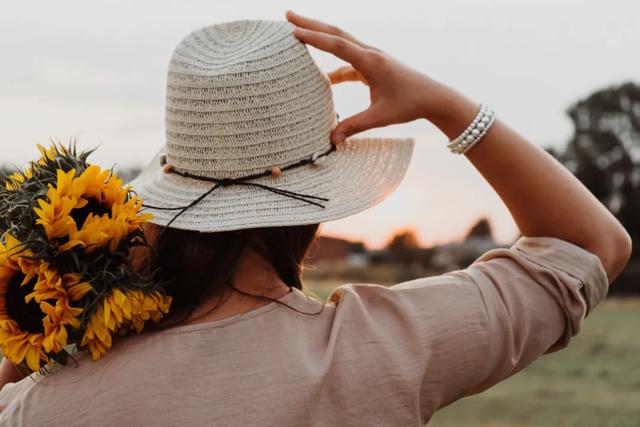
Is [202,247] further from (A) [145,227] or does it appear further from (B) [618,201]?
(B) [618,201]

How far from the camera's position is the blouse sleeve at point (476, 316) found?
63.0 inches

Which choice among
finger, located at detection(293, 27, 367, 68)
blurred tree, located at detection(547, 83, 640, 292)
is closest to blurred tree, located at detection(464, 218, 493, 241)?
blurred tree, located at detection(547, 83, 640, 292)

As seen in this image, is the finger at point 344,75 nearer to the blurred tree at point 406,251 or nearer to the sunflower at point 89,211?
the sunflower at point 89,211

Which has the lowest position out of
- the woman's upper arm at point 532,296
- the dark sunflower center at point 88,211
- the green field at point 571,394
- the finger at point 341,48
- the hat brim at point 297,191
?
the green field at point 571,394

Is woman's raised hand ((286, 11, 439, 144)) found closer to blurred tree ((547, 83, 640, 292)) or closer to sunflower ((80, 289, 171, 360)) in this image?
sunflower ((80, 289, 171, 360))

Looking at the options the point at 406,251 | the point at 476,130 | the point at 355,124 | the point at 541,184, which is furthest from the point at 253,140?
the point at 406,251

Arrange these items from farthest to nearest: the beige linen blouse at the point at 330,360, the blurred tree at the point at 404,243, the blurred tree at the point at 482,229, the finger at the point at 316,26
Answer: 1. the blurred tree at the point at 482,229
2. the blurred tree at the point at 404,243
3. the finger at the point at 316,26
4. the beige linen blouse at the point at 330,360

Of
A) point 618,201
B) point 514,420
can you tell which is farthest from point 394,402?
point 618,201

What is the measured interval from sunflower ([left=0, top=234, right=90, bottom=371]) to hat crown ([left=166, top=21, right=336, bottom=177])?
0.35m

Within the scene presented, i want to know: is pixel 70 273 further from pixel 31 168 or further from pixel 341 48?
pixel 341 48

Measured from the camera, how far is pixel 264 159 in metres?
1.75

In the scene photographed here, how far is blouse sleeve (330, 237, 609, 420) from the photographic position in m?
1.60

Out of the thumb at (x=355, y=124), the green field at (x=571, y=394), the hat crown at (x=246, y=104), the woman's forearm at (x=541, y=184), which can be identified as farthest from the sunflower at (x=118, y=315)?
the green field at (x=571, y=394)

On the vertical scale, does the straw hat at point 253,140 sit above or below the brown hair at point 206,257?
above
